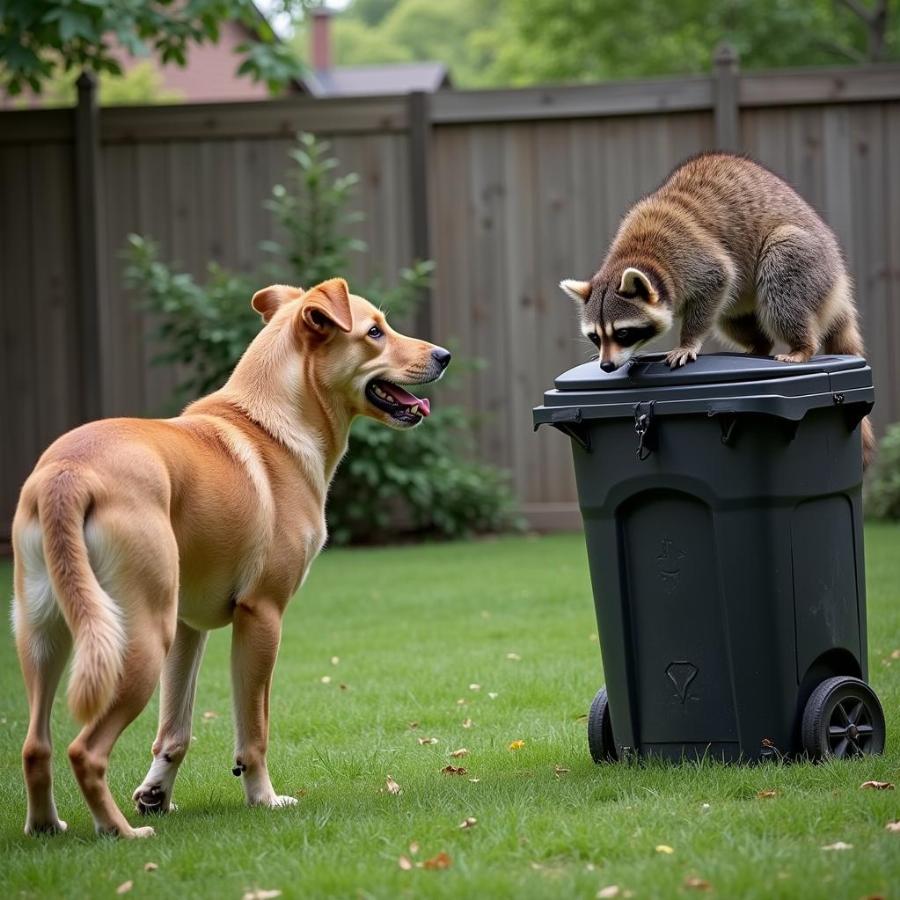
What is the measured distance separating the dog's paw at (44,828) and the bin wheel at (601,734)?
5.93ft

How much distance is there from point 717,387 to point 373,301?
6016mm

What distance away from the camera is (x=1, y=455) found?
10875 millimetres

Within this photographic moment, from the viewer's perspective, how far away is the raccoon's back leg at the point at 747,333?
5184mm

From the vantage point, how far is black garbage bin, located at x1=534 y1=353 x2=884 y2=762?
4.27m

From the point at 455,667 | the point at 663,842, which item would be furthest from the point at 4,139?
the point at 663,842

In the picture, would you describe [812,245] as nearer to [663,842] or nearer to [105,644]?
[663,842]

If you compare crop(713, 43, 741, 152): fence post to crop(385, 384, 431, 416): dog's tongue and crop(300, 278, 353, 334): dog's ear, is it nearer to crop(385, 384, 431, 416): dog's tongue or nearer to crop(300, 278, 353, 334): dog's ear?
crop(385, 384, 431, 416): dog's tongue

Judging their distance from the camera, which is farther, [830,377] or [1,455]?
[1,455]

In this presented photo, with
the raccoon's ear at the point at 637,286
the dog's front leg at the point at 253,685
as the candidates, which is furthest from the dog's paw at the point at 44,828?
the raccoon's ear at the point at 637,286

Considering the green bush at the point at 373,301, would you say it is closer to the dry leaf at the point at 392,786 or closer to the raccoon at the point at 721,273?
the raccoon at the point at 721,273

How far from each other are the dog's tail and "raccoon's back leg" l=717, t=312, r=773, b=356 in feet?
8.62

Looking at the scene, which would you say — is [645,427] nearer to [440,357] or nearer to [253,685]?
[440,357]

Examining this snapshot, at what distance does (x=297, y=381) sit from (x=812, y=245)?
1905mm

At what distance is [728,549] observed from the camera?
169 inches
